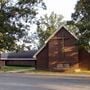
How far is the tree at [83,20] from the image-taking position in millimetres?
53969

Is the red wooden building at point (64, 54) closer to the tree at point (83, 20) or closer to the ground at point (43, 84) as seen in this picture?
the tree at point (83, 20)

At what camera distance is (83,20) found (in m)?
55.6

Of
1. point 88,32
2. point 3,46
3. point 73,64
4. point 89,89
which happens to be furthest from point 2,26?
point 73,64

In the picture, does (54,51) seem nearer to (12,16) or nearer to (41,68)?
(41,68)

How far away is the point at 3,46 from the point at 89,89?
6152mm

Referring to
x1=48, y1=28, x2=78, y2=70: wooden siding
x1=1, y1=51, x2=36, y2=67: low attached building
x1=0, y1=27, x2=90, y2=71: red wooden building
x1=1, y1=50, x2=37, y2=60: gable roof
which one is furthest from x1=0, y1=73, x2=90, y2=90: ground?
x1=1, y1=50, x2=37, y2=60: gable roof

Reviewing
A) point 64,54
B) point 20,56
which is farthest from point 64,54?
point 20,56

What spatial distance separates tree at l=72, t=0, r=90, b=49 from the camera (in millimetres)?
53969

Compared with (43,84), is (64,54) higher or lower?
higher

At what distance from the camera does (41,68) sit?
64.9m

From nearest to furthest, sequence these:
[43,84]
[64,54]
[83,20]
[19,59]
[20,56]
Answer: [43,84] → [83,20] → [64,54] → [19,59] → [20,56]

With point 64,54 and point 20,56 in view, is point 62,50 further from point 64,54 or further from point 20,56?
point 20,56

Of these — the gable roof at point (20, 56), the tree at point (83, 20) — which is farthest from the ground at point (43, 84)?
the gable roof at point (20, 56)

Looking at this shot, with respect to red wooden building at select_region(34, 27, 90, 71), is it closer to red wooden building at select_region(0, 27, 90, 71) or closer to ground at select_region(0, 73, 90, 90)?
red wooden building at select_region(0, 27, 90, 71)
